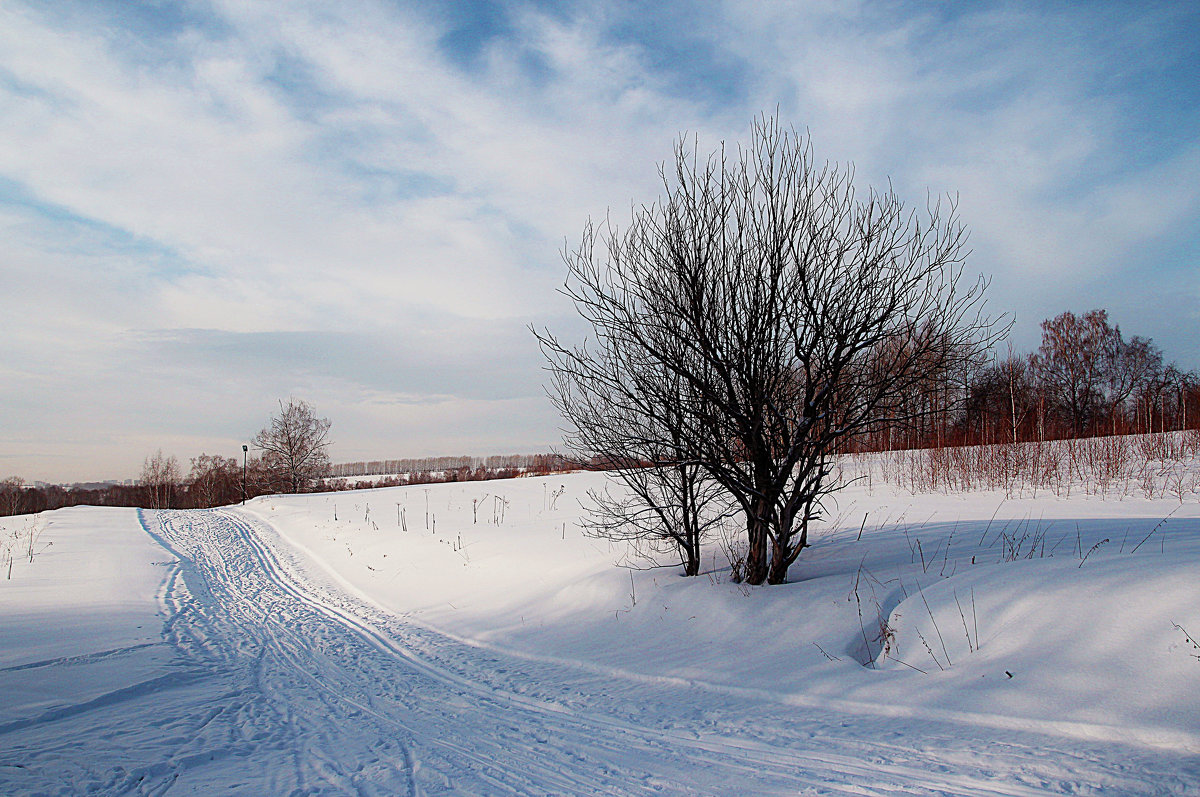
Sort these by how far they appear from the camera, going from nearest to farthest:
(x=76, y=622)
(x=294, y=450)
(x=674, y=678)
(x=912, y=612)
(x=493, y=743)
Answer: (x=493, y=743) < (x=912, y=612) < (x=674, y=678) < (x=76, y=622) < (x=294, y=450)

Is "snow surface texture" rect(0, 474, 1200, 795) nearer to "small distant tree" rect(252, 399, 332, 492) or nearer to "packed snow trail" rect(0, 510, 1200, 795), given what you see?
"packed snow trail" rect(0, 510, 1200, 795)

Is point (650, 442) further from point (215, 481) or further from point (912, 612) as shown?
point (215, 481)

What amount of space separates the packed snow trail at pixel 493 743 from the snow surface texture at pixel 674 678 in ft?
0.08

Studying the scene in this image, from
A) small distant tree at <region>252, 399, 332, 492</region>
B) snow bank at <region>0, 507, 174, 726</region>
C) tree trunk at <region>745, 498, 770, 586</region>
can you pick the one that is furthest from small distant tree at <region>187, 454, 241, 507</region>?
tree trunk at <region>745, 498, 770, 586</region>

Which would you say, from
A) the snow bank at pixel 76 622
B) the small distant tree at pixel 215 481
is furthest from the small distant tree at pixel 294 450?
the snow bank at pixel 76 622

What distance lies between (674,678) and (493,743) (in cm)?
211

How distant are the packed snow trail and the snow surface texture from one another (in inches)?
1.0

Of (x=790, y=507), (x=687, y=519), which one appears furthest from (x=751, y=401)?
(x=687, y=519)

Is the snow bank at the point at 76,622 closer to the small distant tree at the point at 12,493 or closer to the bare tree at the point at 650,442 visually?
the bare tree at the point at 650,442

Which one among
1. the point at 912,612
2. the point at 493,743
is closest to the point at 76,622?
the point at 493,743

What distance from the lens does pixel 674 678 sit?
588cm

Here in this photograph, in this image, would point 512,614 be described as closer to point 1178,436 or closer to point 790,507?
point 790,507

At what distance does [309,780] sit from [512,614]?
539 centimetres

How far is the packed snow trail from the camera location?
356 centimetres
